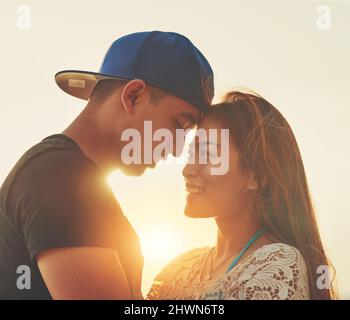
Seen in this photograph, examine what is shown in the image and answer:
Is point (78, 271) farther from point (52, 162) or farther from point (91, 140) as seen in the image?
point (91, 140)

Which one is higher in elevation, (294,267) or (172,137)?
(172,137)

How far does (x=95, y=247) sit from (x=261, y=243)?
1059 mm

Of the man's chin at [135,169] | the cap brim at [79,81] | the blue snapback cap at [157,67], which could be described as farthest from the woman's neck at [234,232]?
the cap brim at [79,81]

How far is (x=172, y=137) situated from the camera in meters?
2.32

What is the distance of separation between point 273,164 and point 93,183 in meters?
1.15

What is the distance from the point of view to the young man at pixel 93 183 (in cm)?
159

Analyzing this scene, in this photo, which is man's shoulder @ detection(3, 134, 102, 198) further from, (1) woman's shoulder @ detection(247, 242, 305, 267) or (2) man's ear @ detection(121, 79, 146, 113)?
(1) woman's shoulder @ detection(247, 242, 305, 267)

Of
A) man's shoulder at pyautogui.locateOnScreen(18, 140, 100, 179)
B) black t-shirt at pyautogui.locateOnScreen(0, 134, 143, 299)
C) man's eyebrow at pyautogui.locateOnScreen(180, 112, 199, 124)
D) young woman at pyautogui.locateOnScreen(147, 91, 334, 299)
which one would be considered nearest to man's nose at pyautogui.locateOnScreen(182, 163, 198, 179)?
young woman at pyautogui.locateOnScreen(147, 91, 334, 299)

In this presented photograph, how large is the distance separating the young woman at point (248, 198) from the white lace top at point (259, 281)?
0.04ft

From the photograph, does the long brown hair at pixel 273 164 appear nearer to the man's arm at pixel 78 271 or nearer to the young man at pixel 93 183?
the young man at pixel 93 183

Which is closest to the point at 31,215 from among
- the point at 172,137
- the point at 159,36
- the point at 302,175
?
the point at 172,137

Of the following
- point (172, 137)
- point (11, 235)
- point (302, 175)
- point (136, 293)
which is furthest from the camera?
point (302, 175)
